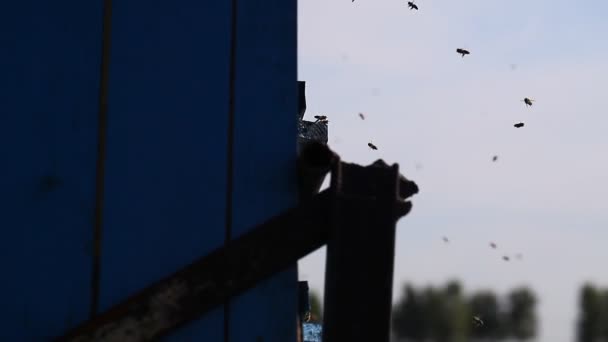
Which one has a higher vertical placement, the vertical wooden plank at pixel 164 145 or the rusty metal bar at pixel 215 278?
the vertical wooden plank at pixel 164 145

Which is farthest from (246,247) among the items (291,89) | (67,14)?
(67,14)

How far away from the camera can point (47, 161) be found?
2842 mm

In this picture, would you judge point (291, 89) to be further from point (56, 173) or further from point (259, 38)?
point (56, 173)

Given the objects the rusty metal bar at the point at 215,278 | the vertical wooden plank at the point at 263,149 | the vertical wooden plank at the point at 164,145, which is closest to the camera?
the rusty metal bar at the point at 215,278

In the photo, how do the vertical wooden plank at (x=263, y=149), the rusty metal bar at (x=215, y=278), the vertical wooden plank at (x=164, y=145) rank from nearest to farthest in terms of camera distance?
the rusty metal bar at (x=215, y=278)
the vertical wooden plank at (x=164, y=145)
the vertical wooden plank at (x=263, y=149)

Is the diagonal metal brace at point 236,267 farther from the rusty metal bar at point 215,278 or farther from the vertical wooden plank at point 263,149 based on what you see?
the vertical wooden plank at point 263,149

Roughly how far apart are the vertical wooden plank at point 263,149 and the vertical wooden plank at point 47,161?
49 centimetres

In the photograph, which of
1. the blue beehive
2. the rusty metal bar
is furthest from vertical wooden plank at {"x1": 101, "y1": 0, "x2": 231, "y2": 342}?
the rusty metal bar

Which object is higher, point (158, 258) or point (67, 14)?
point (67, 14)

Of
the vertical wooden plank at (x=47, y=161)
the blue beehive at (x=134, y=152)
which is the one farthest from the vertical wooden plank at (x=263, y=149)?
the vertical wooden plank at (x=47, y=161)

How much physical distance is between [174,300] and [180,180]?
41cm

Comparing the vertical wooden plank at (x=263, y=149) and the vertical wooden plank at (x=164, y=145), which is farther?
the vertical wooden plank at (x=263, y=149)

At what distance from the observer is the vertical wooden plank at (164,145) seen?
2.88 meters

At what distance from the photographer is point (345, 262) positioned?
2.84m
